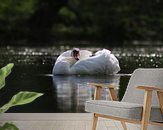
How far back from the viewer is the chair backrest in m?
3.63

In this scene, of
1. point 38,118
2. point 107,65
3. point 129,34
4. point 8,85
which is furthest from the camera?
point 129,34

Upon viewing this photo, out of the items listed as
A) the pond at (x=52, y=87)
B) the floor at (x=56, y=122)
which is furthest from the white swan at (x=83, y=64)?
the floor at (x=56, y=122)

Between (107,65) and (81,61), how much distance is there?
603 mm

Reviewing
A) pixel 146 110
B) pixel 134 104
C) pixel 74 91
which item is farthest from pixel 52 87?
pixel 146 110

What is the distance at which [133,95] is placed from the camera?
12.4 ft

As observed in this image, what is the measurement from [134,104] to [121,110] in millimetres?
130

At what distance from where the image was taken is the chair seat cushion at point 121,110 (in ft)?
10.7

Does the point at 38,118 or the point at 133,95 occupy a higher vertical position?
the point at 133,95

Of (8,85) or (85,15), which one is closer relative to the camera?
(8,85)

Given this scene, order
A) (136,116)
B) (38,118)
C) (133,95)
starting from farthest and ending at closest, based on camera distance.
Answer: (38,118), (133,95), (136,116)

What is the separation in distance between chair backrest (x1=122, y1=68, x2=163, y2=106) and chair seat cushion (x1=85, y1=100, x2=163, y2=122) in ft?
0.84

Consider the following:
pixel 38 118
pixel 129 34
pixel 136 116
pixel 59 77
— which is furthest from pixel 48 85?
pixel 129 34

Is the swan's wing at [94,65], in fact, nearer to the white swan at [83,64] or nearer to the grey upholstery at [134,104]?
the white swan at [83,64]

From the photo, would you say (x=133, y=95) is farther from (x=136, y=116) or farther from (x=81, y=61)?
(x=81, y=61)
